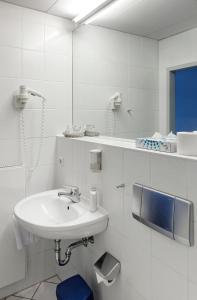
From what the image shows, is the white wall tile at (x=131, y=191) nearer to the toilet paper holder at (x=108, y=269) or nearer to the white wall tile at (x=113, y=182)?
the white wall tile at (x=113, y=182)

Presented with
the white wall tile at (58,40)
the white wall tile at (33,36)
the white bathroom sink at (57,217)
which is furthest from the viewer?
the white wall tile at (58,40)

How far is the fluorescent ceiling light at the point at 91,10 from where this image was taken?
175 centimetres

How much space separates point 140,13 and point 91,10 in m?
0.45

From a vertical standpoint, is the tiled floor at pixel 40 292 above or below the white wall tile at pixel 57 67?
below

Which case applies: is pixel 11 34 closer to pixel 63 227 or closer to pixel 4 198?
pixel 4 198

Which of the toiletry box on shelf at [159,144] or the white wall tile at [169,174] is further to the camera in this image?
the toiletry box on shelf at [159,144]

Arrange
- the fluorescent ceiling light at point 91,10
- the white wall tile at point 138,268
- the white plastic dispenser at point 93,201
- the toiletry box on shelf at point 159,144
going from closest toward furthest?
the toiletry box on shelf at point 159,144, the white wall tile at point 138,268, the white plastic dispenser at point 93,201, the fluorescent ceiling light at point 91,10

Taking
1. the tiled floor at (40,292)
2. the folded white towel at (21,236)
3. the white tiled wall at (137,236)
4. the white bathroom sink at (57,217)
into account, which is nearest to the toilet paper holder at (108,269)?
the white tiled wall at (137,236)

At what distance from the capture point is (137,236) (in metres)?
1.26

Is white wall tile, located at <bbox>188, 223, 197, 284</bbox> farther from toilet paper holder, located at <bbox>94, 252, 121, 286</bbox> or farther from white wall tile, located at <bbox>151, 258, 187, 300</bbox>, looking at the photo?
toilet paper holder, located at <bbox>94, 252, 121, 286</bbox>

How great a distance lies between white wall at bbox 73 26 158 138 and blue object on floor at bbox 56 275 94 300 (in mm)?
994

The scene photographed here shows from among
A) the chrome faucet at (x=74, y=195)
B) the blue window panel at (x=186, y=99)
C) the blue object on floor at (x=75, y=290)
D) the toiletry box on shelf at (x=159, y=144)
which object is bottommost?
the blue object on floor at (x=75, y=290)

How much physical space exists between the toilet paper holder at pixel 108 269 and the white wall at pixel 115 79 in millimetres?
738

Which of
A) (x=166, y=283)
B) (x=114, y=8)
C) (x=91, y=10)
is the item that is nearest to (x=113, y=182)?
(x=166, y=283)
